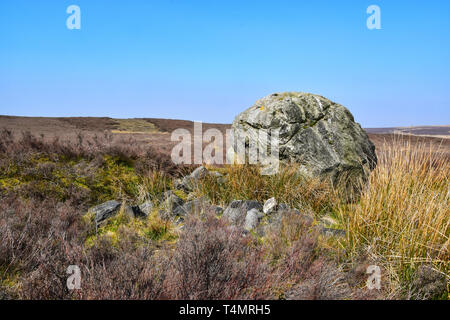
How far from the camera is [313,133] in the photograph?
6.64 meters

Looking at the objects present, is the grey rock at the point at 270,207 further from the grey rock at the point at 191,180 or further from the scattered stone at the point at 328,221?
the grey rock at the point at 191,180

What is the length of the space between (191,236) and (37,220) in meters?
2.62

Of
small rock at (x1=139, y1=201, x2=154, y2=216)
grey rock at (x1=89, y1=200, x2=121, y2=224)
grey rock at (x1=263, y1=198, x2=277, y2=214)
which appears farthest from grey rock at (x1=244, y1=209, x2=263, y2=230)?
grey rock at (x1=89, y1=200, x2=121, y2=224)

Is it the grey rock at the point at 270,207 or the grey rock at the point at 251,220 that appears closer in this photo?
the grey rock at the point at 251,220

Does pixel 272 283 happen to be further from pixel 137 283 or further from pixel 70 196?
pixel 70 196

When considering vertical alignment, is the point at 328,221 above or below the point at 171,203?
below

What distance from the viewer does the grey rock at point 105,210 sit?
4898mm

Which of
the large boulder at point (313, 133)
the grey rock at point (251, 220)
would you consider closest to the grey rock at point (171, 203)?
the grey rock at point (251, 220)

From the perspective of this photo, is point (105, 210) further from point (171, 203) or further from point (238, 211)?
point (238, 211)

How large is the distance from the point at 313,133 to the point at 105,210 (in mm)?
4790

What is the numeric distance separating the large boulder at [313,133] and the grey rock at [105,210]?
3.56 m

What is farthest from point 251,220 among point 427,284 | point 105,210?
point 105,210

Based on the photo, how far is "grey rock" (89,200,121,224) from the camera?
4.90 m

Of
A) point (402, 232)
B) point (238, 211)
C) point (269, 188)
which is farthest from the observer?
point (269, 188)
